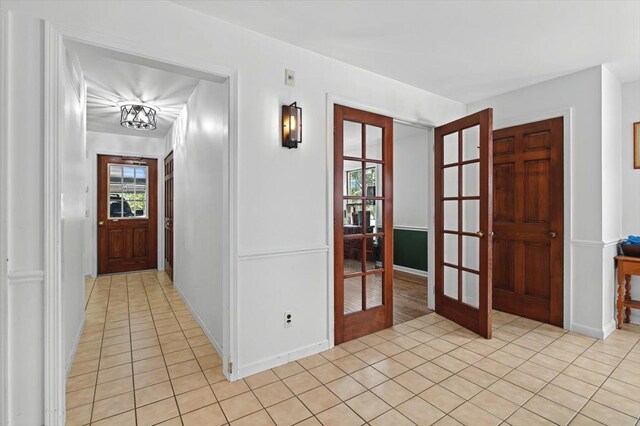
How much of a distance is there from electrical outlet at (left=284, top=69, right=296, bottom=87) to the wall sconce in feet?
0.70

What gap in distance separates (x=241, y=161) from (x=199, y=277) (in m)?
1.70

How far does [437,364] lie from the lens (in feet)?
8.30

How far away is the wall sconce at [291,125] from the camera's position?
2.50 metres

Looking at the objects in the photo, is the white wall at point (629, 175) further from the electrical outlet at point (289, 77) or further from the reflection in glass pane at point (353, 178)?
the electrical outlet at point (289, 77)

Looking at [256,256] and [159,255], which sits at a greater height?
[256,256]

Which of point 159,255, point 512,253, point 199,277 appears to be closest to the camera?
point 199,277

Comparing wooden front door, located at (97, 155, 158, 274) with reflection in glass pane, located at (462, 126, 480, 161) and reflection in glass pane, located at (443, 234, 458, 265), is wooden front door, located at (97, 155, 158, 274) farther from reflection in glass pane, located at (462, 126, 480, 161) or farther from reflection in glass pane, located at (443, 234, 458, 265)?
reflection in glass pane, located at (462, 126, 480, 161)

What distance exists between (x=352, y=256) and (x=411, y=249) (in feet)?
10.2

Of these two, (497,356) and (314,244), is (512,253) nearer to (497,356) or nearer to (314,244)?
(497,356)

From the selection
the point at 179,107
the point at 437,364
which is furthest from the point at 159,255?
the point at 437,364

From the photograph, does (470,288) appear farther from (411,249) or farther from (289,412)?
(289,412)

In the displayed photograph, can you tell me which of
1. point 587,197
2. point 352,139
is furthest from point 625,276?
point 352,139

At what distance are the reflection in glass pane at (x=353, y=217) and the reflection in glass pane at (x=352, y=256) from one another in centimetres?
10

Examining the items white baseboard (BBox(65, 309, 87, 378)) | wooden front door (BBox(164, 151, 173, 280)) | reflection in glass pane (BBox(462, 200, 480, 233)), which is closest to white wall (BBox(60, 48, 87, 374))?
white baseboard (BBox(65, 309, 87, 378))
